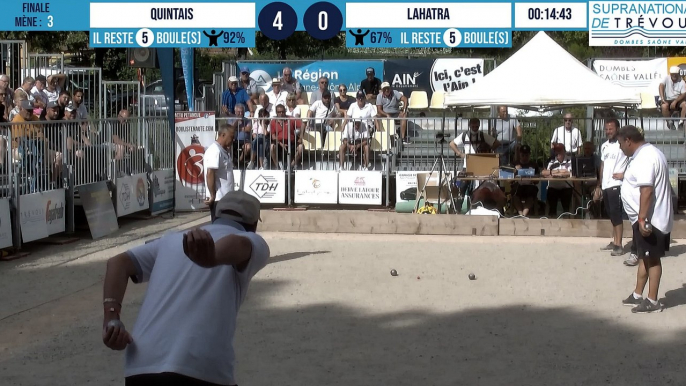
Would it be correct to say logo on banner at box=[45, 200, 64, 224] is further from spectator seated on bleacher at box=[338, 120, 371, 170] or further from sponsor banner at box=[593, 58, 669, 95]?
sponsor banner at box=[593, 58, 669, 95]

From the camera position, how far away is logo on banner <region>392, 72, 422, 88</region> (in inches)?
930

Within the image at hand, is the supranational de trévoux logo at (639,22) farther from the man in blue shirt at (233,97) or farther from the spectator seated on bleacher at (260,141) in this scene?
the man in blue shirt at (233,97)

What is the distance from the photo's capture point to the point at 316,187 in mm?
18938

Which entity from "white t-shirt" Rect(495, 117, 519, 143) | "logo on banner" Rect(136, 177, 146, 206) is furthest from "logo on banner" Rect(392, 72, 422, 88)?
"logo on banner" Rect(136, 177, 146, 206)

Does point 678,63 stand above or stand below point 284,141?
above

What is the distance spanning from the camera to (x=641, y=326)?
30.2ft

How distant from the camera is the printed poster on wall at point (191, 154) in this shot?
18656 millimetres

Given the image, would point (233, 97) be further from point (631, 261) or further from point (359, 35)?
point (631, 261)

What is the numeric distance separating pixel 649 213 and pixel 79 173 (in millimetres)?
9068

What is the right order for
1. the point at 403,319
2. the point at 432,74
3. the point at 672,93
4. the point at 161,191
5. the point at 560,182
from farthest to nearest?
the point at 432,74 < the point at 672,93 < the point at 161,191 < the point at 560,182 < the point at 403,319

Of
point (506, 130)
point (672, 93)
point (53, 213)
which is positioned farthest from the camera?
point (672, 93)

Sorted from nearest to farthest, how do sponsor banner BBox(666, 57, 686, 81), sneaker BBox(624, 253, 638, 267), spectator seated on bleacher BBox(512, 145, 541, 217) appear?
1. sneaker BBox(624, 253, 638, 267)
2. spectator seated on bleacher BBox(512, 145, 541, 217)
3. sponsor banner BBox(666, 57, 686, 81)

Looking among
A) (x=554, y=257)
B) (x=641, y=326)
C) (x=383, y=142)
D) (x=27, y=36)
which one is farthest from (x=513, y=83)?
(x=27, y=36)

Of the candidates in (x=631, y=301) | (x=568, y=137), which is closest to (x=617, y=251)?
(x=631, y=301)
